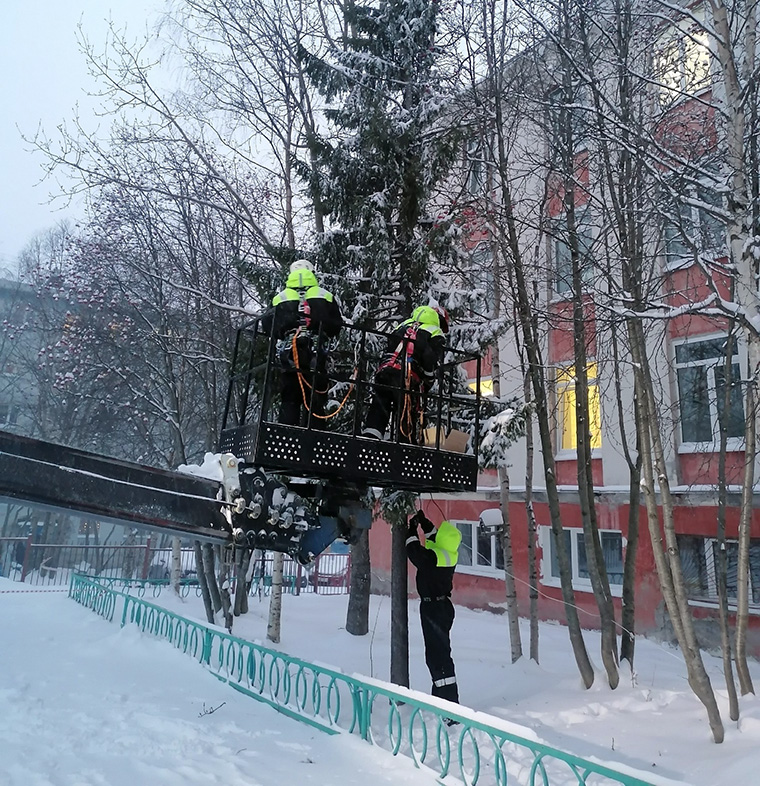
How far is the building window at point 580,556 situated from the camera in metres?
13.0

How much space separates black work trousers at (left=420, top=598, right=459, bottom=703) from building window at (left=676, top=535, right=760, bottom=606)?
20.5 feet

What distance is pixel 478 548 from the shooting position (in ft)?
53.3

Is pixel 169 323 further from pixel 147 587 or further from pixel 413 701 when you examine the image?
pixel 413 701

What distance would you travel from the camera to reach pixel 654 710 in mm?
6906

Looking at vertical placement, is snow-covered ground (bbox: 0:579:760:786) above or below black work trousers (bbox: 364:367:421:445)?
below

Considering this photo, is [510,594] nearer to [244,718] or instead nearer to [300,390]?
[244,718]

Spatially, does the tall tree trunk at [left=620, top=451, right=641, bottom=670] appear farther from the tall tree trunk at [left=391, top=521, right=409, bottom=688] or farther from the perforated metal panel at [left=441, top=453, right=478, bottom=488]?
the perforated metal panel at [left=441, top=453, right=478, bottom=488]

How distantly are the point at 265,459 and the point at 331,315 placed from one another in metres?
1.34

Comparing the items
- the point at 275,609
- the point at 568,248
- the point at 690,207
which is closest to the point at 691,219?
the point at 690,207

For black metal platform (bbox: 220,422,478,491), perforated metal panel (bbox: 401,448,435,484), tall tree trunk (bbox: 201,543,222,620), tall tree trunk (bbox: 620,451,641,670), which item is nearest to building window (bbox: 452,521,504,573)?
tall tree trunk (bbox: 201,543,222,620)

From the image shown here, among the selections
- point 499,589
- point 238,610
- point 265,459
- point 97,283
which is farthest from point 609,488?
point 97,283

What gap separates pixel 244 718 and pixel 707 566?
905 cm

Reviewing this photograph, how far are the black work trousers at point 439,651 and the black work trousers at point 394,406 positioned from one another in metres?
2.36

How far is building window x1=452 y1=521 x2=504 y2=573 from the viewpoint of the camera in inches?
612
